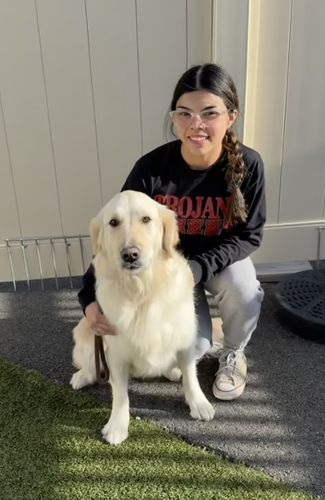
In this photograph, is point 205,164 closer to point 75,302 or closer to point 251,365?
point 251,365

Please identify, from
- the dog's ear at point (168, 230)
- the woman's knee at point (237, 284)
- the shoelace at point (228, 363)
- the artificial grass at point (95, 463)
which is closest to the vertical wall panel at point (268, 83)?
the woman's knee at point (237, 284)

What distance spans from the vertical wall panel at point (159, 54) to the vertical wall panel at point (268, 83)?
327 mm

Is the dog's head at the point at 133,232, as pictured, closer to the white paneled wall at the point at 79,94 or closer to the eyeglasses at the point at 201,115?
the eyeglasses at the point at 201,115

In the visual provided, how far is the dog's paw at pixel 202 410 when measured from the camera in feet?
5.94

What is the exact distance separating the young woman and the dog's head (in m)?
0.24

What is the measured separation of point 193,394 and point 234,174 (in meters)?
0.82

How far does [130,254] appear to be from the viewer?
1434 millimetres

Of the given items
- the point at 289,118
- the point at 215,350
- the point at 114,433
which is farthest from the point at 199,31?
the point at 114,433

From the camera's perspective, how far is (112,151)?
2523mm

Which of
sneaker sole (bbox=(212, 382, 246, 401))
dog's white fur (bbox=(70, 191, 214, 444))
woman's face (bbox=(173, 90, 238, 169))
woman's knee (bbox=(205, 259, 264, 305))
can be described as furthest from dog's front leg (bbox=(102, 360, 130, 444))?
woman's face (bbox=(173, 90, 238, 169))

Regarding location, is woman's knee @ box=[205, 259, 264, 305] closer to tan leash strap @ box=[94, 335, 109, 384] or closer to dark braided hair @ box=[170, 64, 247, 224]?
dark braided hair @ box=[170, 64, 247, 224]

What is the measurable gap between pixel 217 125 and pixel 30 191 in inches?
49.0

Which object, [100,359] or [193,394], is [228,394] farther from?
[100,359]

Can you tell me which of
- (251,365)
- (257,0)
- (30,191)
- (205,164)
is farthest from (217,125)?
(30,191)
